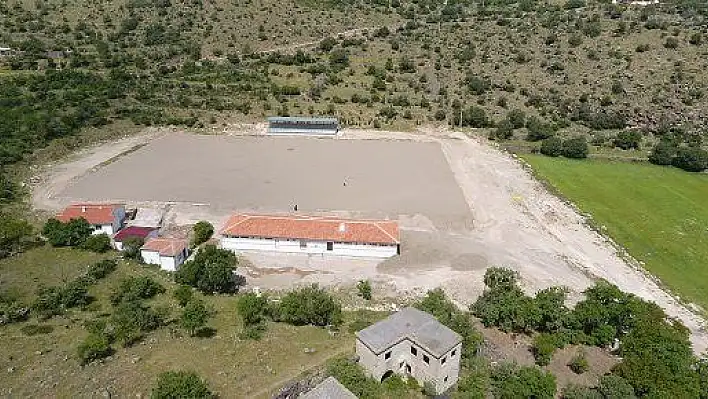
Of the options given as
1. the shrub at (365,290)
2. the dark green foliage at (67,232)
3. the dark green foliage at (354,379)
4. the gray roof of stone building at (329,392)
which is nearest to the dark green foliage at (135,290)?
the dark green foliage at (67,232)

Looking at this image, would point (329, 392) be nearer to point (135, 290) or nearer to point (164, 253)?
point (135, 290)

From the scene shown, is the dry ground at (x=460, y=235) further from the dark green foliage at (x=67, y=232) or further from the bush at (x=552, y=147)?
the dark green foliage at (x=67, y=232)

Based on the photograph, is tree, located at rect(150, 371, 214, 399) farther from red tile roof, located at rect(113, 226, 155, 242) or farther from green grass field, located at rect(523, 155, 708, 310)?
green grass field, located at rect(523, 155, 708, 310)

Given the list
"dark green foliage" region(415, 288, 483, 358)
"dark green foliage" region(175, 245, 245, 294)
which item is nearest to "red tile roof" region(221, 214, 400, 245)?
"dark green foliage" region(175, 245, 245, 294)

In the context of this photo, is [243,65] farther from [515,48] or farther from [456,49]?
[515,48]

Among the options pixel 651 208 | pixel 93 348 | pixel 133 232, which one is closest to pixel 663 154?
pixel 651 208

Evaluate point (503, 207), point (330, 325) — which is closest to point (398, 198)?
point (503, 207)
